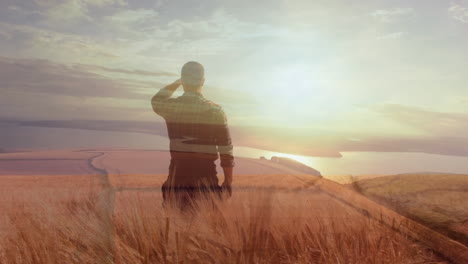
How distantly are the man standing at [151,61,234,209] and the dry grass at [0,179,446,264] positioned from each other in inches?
66.8

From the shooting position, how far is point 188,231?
4.17ft

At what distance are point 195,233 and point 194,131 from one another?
2.05 meters

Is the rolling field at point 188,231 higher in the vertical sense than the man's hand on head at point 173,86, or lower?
lower

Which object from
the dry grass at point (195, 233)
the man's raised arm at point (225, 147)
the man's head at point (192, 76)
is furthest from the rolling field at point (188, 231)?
the man's head at point (192, 76)

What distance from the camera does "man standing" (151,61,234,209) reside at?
3225mm

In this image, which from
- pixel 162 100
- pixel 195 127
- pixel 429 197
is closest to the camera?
pixel 429 197

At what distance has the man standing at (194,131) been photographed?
3.22m

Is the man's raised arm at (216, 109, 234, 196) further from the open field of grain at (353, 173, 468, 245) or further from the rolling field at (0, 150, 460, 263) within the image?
the rolling field at (0, 150, 460, 263)

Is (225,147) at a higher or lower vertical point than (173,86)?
lower

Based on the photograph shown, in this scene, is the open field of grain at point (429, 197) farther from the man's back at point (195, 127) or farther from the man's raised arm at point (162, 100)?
the man's raised arm at point (162, 100)

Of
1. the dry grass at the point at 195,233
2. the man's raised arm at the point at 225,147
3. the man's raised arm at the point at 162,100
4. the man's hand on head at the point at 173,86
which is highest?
the man's hand on head at the point at 173,86

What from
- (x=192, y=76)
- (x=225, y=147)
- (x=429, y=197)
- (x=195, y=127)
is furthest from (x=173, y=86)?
(x=429, y=197)

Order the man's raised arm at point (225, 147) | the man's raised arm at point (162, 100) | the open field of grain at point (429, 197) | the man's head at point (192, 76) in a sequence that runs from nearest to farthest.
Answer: the open field of grain at point (429, 197) < the man's raised arm at point (225, 147) < the man's head at point (192, 76) < the man's raised arm at point (162, 100)

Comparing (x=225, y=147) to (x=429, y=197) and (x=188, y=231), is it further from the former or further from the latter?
(x=188, y=231)
